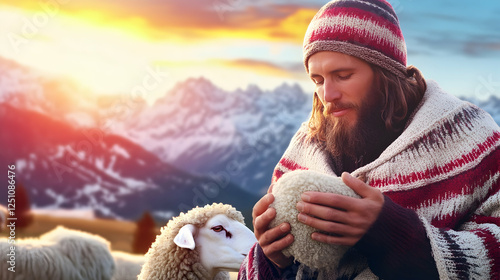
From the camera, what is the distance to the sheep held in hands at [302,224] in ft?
4.36

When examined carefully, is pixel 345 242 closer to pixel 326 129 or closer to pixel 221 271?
pixel 326 129

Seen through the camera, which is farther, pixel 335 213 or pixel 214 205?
pixel 214 205

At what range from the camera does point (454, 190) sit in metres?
1.56

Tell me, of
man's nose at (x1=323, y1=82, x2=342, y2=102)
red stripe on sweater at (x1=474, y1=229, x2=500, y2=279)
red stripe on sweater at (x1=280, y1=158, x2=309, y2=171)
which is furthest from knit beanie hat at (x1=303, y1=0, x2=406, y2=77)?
red stripe on sweater at (x1=474, y1=229, x2=500, y2=279)

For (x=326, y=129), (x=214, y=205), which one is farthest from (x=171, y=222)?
(x=326, y=129)

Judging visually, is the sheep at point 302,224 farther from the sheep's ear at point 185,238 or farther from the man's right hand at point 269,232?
the sheep's ear at point 185,238

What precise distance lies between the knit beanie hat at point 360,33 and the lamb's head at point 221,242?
1018mm

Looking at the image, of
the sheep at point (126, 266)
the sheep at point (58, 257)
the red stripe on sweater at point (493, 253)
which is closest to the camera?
the red stripe on sweater at point (493, 253)

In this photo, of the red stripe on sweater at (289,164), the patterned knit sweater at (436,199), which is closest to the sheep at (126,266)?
the red stripe on sweater at (289,164)

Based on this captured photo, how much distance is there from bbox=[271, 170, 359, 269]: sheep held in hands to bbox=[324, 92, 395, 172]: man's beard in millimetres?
443

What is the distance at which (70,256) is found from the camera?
12.9 ft

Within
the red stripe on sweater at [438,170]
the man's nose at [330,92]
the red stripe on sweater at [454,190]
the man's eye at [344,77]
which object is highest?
the man's eye at [344,77]

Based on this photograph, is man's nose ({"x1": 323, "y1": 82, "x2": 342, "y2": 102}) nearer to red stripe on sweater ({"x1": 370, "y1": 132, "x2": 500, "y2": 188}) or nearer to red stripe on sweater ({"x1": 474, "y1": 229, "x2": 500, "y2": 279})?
red stripe on sweater ({"x1": 370, "y1": 132, "x2": 500, "y2": 188})

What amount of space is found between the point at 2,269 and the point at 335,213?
316 centimetres
